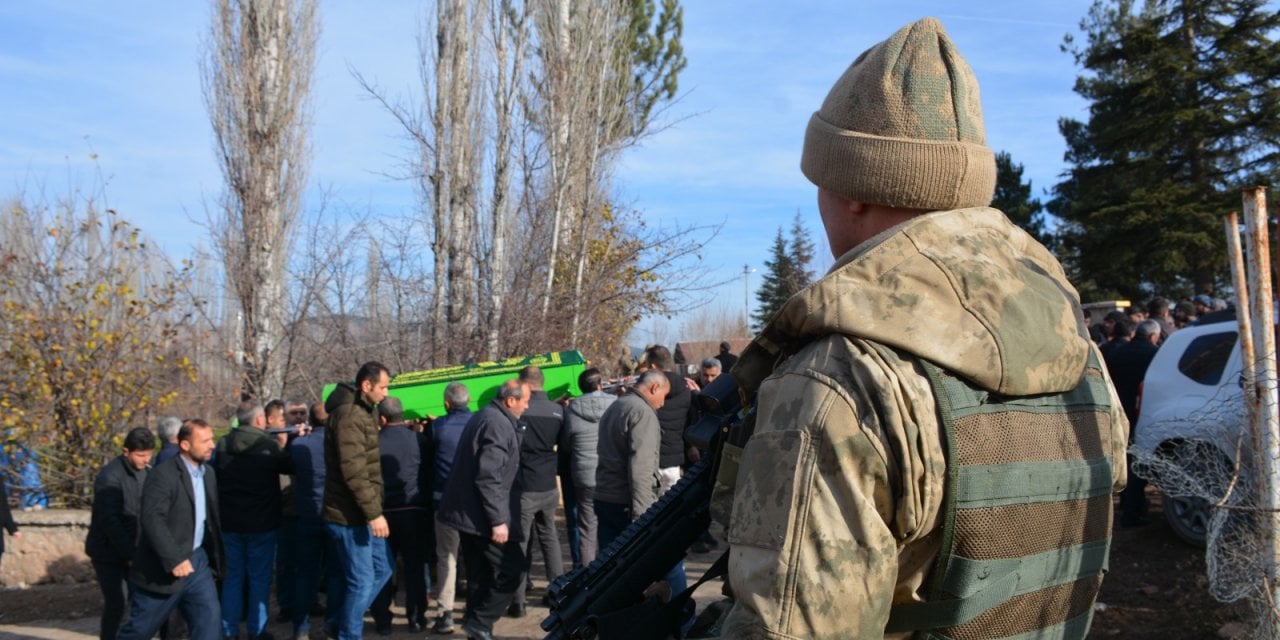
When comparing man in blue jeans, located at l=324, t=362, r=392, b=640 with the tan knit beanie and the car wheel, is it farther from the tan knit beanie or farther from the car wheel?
the car wheel

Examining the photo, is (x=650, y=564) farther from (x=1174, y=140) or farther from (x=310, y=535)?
(x=1174, y=140)

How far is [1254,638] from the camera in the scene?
185 inches

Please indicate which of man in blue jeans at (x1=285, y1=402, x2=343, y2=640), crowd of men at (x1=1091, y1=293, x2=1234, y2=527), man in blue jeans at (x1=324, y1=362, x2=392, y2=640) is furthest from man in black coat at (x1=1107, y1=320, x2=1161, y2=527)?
Answer: man in blue jeans at (x1=285, y1=402, x2=343, y2=640)

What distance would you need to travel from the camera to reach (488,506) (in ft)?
23.3

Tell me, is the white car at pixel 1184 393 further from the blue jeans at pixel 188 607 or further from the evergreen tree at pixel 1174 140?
the evergreen tree at pixel 1174 140

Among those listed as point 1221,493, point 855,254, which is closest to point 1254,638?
point 1221,493

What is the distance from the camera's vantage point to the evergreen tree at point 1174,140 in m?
23.1

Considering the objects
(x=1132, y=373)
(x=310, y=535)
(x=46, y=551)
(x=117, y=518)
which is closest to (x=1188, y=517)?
(x=1132, y=373)

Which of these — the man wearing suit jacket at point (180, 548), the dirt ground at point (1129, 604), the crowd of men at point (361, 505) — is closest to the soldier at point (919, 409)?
the dirt ground at point (1129, 604)

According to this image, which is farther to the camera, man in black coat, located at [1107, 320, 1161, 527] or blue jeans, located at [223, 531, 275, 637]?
man in black coat, located at [1107, 320, 1161, 527]

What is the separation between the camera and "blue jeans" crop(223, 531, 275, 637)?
24.8 feet

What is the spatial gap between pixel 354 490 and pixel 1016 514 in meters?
5.92

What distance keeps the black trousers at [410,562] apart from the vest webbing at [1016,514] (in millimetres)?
6710

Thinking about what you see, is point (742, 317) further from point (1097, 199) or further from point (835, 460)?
point (835, 460)
